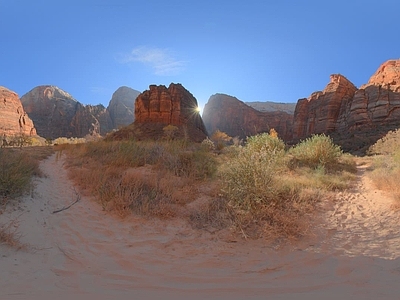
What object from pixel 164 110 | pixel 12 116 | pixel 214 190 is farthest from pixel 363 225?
pixel 12 116

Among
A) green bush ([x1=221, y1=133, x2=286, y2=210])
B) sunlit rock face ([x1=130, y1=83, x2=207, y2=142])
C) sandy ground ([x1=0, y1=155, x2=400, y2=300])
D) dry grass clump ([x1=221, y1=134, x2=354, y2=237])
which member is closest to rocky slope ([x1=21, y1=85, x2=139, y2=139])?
sunlit rock face ([x1=130, y1=83, x2=207, y2=142])

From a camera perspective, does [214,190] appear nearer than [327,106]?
Yes

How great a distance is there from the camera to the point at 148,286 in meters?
2.94

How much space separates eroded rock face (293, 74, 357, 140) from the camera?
143 feet

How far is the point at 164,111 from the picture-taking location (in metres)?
40.8

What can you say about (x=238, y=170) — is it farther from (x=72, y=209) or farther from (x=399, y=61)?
(x=399, y=61)

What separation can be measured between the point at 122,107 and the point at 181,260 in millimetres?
94743

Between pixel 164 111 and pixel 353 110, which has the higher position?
pixel 164 111

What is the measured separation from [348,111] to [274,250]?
43.0 m

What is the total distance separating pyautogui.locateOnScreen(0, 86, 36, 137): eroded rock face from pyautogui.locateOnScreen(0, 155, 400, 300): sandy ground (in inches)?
2016

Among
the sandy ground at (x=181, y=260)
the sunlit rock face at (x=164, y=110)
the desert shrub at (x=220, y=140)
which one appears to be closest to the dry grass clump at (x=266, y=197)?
the sandy ground at (x=181, y=260)

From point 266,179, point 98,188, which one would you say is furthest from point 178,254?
point 98,188

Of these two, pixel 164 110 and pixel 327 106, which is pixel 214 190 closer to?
pixel 164 110

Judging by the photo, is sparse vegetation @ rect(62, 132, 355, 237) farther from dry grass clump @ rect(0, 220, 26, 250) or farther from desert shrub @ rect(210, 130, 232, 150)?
desert shrub @ rect(210, 130, 232, 150)
